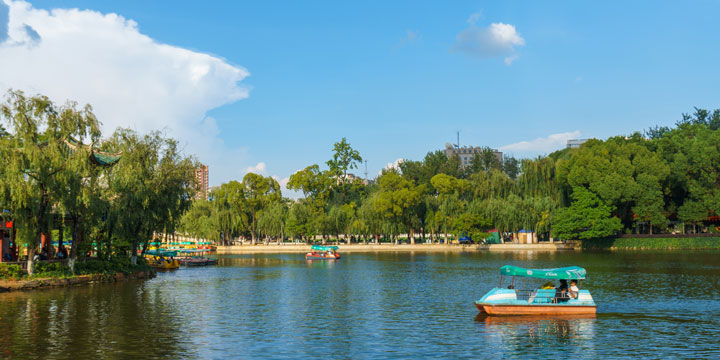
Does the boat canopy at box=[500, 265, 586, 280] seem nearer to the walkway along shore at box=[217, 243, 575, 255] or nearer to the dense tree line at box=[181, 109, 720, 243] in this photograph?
the dense tree line at box=[181, 109, 720, 243]

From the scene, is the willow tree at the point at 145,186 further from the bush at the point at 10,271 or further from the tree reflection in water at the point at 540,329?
the tree reflection in water at the point at 540,329

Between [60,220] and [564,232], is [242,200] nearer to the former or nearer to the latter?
[564,232]

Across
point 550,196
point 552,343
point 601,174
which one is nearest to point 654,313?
point 552,343

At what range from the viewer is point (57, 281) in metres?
40.3

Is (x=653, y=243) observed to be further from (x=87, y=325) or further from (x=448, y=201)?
(x=87, y=325)

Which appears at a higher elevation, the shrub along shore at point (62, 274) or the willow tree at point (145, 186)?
the willow tree at point (145, 186)

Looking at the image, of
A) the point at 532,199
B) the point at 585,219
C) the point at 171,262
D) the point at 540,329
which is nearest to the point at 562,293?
the point at 540,329

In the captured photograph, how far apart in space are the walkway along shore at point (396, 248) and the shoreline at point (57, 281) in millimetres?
61156

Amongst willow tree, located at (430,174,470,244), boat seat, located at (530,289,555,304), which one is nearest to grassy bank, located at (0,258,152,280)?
boat seat, located at (530,289,555,304)

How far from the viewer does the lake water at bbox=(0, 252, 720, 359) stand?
22547 millimetres

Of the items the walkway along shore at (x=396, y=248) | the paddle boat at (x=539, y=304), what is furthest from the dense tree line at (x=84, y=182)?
the walkway along shore at (x=396, y=248)

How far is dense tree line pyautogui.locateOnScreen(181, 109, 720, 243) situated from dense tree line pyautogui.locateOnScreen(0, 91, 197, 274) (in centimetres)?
5866

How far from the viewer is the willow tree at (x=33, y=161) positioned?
121 feet

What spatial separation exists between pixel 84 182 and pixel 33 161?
525 cm
